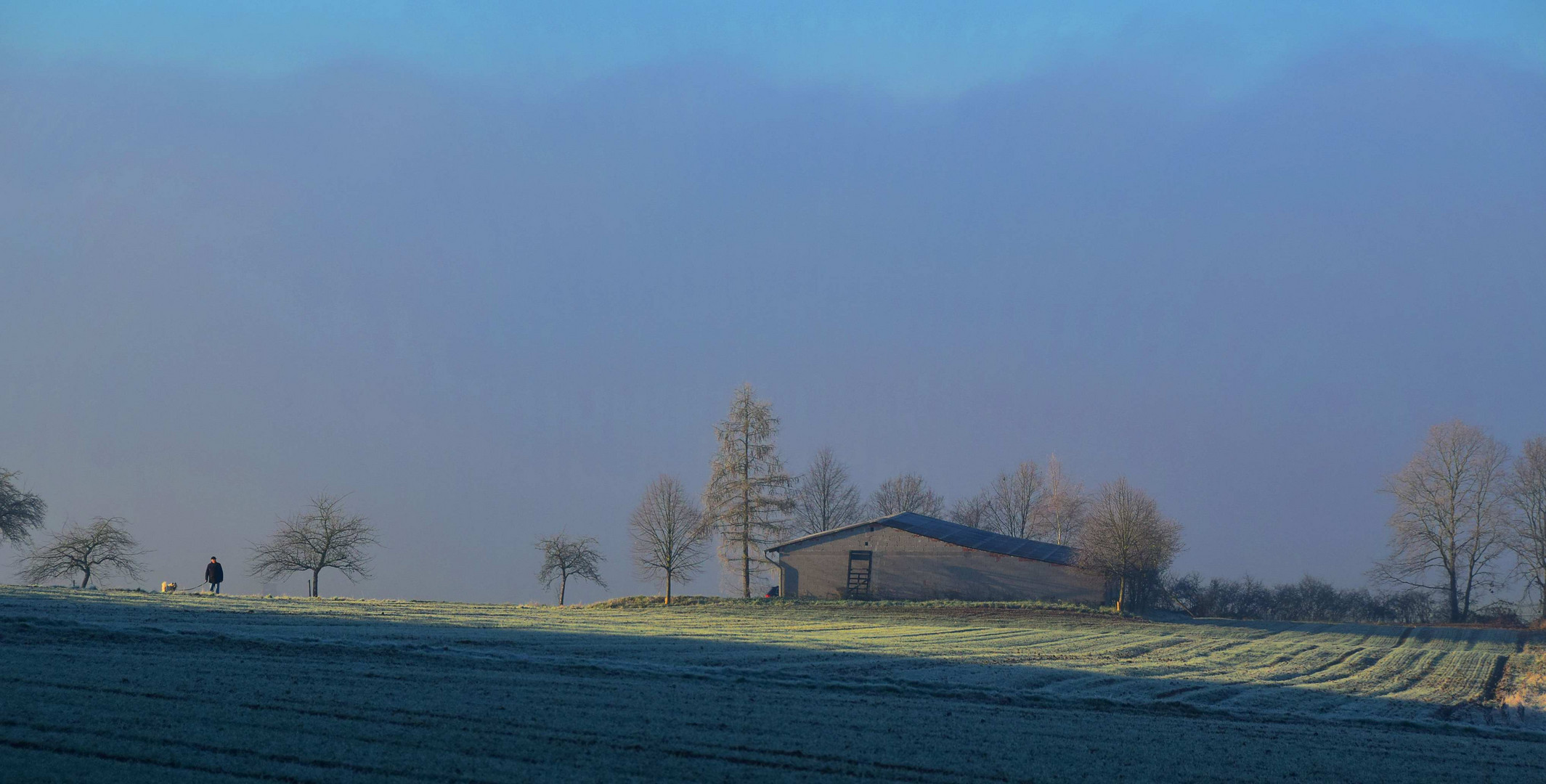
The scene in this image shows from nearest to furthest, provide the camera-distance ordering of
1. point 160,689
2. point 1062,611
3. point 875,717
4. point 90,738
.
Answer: point 90,738
point 160,689
point 875,717
point 1062,611

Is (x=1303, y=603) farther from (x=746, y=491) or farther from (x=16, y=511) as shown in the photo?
(x=16, y=511)

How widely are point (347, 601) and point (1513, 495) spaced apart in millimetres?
59498

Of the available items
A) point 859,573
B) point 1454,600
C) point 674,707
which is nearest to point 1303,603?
point 1454,600

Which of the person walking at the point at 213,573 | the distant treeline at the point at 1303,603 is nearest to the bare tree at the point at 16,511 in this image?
the person walking at the point at 213,573

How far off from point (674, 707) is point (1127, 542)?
40.0m

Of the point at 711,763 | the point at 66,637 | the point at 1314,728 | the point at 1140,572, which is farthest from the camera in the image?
the point at 1140,572

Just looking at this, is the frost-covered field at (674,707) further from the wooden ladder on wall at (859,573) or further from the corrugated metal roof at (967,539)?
the wooden ladder on wall at (859,573)

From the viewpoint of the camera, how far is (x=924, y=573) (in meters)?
51.3

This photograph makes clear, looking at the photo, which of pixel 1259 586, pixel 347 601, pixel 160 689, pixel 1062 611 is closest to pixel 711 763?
pixel 160 689

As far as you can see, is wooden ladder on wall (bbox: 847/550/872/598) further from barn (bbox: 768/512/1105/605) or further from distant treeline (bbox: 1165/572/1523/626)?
distant treeline (bbox: 1165/572/1523/626)

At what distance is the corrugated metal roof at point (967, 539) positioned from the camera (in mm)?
51312

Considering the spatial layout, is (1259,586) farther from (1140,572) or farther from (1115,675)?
(1115,675)

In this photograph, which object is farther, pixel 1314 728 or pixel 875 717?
pixel 1314 728

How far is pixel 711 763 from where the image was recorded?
8688mm
